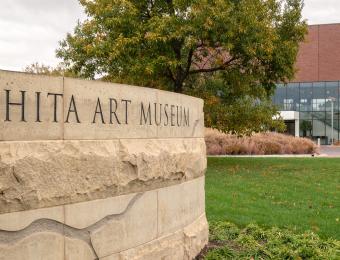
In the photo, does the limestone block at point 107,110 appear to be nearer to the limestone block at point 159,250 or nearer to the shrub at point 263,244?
the limestone block at point 159,250

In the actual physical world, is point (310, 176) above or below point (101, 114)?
below

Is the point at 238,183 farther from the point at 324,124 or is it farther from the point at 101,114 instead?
the point at 324,124

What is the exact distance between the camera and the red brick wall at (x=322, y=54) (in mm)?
54438

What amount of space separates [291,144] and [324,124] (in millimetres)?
25038

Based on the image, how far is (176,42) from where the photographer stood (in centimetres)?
1706

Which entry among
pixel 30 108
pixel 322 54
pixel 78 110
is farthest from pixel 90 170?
pixel 322 54

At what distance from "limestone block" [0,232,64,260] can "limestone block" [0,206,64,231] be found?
0.11 metres

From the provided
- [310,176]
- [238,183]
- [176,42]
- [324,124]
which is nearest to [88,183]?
[238,183]

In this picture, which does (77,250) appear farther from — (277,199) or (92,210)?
(277,199)

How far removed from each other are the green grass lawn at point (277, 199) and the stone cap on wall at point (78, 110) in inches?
149

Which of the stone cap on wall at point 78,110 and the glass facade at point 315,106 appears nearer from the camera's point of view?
the stone cap on wall at point 78,110

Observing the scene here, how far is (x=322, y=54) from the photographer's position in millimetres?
54969

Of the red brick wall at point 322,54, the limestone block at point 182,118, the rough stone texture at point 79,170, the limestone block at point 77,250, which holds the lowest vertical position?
the limestone block at point 77,250

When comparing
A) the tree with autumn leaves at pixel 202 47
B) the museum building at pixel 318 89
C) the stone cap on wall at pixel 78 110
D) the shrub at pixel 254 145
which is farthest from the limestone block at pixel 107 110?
the museum building at pixel 318 89
